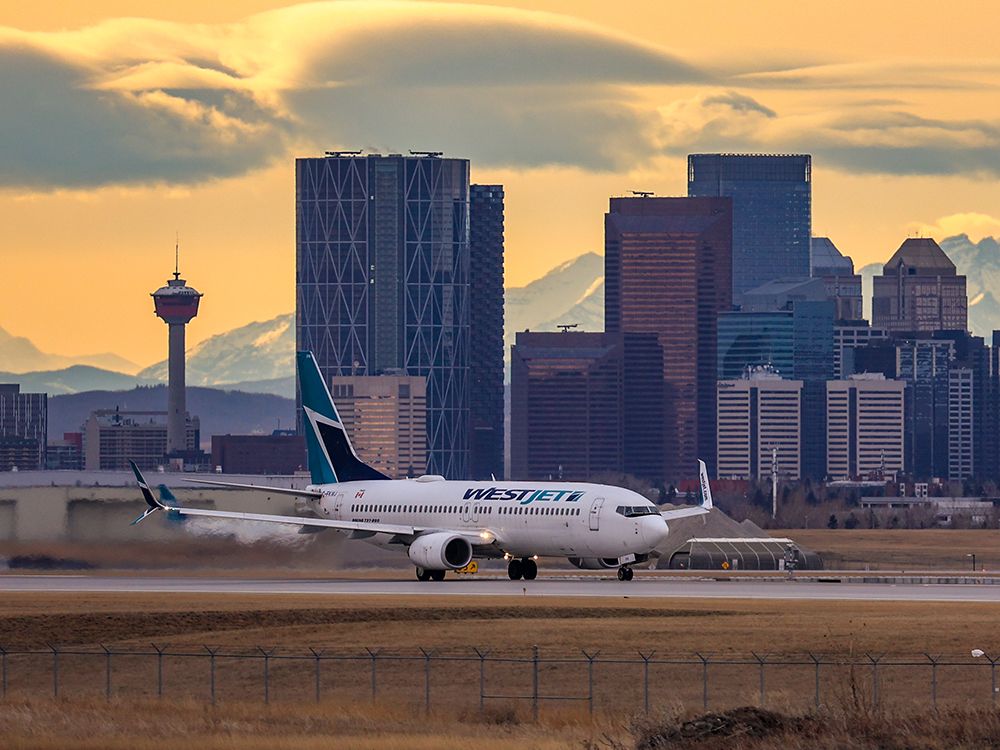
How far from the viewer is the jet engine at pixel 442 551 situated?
10719 centimetres

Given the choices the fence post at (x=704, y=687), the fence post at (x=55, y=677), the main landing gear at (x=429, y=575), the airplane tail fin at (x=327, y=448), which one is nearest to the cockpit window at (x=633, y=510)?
the main landing gear at (x=429, y=575)

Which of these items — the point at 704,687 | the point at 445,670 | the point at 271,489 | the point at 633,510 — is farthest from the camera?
the point at 271,489

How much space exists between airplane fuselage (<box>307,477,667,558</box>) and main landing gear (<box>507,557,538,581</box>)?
1.86 m

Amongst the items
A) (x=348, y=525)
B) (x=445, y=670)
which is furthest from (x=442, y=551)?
(x=445, y=670)

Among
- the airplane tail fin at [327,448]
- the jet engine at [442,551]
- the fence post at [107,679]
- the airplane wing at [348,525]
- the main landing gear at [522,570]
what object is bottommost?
the fence post at [107,679]

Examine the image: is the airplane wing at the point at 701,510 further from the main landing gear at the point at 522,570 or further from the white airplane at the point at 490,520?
the main landing gear at the point at 522,570

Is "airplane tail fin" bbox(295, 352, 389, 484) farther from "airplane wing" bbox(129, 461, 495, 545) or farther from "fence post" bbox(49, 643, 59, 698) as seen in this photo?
"fence post" bbox(49, 643, 59, 698)

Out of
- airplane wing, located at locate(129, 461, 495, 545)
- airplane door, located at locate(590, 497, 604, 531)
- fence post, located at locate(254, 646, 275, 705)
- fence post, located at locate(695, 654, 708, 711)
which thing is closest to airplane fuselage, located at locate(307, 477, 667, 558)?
airplane door, located at locate(590, 497, 604, 531)

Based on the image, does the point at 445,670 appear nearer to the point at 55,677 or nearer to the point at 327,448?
the point at 55,677

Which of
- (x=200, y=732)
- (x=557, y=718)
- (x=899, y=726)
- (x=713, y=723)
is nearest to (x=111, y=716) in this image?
(x=200, y=732)

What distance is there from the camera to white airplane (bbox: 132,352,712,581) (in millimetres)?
104125

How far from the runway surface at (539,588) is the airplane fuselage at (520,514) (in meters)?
1.82

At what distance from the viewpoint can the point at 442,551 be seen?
351ft

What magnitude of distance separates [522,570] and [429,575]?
445 centimetres
